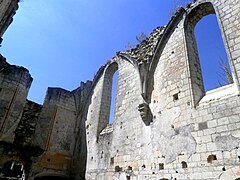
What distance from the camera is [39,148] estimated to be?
802cm

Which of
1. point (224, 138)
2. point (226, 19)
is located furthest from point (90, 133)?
point (226, 19)

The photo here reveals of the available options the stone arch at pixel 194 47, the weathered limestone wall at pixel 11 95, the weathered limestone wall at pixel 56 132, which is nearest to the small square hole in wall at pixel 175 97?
the stone arch at pixel 194 47

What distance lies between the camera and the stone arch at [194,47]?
16.7ft

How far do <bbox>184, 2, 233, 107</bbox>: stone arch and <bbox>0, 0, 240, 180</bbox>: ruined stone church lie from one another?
0.10ft

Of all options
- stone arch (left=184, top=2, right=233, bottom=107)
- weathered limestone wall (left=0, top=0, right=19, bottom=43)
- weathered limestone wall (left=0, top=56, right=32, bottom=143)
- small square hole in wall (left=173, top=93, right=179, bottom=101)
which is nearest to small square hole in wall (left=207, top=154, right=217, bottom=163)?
stone arch (left=184, top=2, right=233, bottom=107)

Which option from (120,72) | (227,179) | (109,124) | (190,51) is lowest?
(227,179)

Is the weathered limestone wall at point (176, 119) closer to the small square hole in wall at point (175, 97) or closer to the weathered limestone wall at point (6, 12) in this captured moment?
the small square hole in wall at point (175, 97)

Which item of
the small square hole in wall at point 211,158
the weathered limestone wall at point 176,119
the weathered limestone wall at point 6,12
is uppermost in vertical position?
the weathered limestone wall at point 6,12

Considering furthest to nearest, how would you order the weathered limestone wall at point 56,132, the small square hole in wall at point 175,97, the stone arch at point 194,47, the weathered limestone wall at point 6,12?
the weathered limestone wall at point 56,132, the weathered limestone wall at point 6,12, the small square hole in wall at point 175,97, the stone arch at point 194,47

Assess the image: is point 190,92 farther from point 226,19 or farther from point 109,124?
point 109,124

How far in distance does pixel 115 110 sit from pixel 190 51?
11.0ft

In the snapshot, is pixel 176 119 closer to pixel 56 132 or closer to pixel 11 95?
Answer: pixel 56 132

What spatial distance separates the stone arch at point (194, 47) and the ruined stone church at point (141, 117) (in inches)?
1.2

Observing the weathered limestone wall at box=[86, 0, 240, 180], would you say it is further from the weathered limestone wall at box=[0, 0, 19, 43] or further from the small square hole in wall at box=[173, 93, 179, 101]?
the weathered limestone wall at box=[0, 0, 19, 43]
